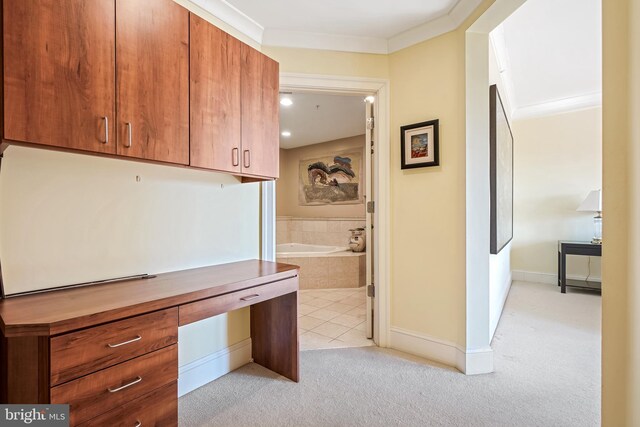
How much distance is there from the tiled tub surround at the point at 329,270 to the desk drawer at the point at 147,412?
2.98 meters

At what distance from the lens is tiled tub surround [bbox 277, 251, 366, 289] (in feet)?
13.9

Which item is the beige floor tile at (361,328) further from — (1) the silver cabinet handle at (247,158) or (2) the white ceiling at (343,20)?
(2) the white ceiling at (343,20)

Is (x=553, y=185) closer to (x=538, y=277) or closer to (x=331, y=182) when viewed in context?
(x=538, y=277)

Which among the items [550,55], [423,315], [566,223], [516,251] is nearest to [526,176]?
[566,223]

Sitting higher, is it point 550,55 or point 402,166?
point 550,55

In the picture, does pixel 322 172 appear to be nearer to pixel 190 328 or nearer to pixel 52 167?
pixel 190 328

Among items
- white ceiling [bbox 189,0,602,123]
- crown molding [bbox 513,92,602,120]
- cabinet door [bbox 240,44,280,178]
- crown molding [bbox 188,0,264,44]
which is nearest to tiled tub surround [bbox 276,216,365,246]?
crown molding [bbox 513,92,602,120]

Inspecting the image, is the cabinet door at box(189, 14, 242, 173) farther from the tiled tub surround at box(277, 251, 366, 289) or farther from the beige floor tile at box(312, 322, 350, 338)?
the tiled tub surround at box(277, 251, 366, 289)

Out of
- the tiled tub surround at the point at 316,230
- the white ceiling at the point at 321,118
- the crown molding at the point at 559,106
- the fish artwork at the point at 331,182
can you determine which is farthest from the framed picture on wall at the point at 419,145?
the crown molding at the point at 559,106

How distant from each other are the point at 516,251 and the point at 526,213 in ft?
1.98

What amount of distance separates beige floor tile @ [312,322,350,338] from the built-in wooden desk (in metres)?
1.37

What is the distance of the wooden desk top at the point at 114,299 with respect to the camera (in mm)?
939

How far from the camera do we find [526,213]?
14.3 feet

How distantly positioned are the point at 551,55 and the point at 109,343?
426 cm
